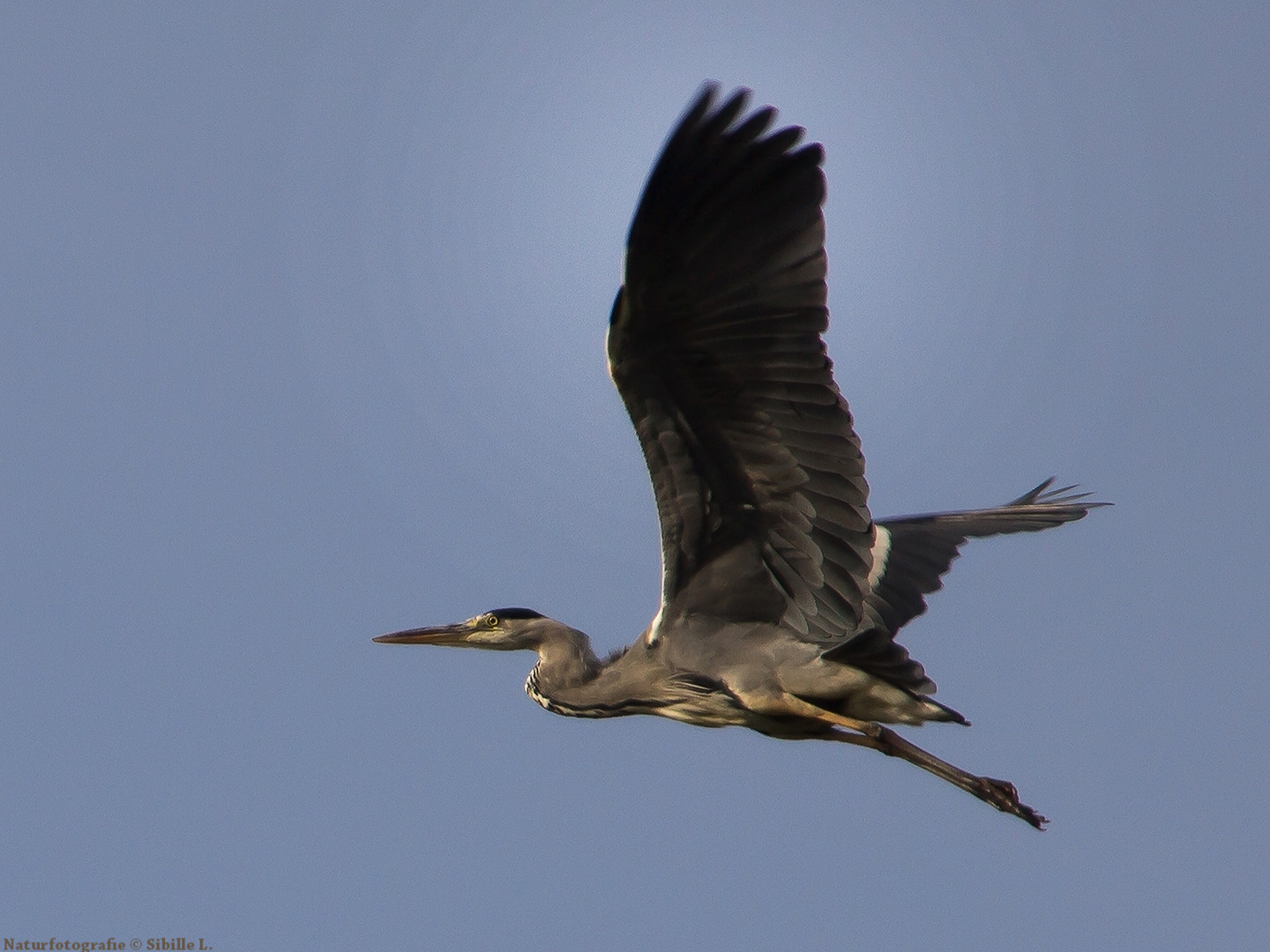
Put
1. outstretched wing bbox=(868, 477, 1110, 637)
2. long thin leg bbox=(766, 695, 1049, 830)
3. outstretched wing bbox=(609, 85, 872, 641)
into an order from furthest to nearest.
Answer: outstretched wing bbox=(868, 477, 1110, 637), long thin leg bbox=(766, 695, 1049, 830), outstretched wing bbox=(609, 85, 872, 641)

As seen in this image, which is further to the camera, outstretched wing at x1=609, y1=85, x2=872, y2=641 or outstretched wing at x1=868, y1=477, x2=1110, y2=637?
outstretched wing at x1=868, y1=477, x2=1110, y2=637

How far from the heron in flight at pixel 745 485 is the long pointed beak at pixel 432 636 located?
348mm

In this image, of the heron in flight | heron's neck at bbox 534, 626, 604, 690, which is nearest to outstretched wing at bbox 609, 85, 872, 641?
the heron in flight

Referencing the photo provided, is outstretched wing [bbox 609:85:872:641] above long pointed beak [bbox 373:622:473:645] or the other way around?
above

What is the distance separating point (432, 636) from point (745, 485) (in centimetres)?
236

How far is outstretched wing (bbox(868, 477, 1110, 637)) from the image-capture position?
688cm

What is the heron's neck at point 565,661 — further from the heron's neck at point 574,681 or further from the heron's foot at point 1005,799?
the heron's foot at point 1005,799

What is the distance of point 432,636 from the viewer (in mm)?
7383

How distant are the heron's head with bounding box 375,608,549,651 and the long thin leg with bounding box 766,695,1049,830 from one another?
144 centimetres

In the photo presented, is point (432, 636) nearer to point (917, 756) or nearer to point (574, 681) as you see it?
point (574, 681)

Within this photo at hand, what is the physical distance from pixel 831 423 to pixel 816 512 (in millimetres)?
468

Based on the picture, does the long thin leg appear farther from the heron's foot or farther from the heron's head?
the heron's head

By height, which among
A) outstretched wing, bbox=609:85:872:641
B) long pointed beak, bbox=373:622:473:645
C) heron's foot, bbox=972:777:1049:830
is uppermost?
outstretched wing, bbox=609:85:872:641


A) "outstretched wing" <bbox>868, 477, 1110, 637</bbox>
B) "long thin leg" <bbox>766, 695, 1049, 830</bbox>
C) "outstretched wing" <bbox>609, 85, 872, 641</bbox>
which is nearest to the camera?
"outstretched wing" <bbox>609, 85, 872, 641</bbox>
